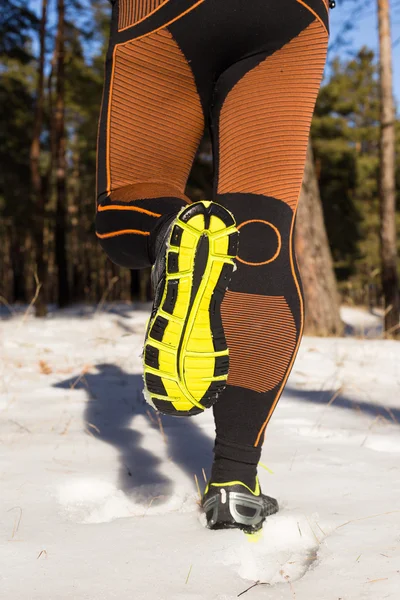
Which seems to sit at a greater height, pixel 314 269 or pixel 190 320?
pixel 190 320

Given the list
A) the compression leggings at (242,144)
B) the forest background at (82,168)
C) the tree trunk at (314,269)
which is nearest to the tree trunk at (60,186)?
the forest background at (82,168)

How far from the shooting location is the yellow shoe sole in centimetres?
93

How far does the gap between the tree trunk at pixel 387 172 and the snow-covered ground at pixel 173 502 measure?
6.36m

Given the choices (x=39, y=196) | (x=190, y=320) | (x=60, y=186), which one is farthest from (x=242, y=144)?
(x=60, y=186)

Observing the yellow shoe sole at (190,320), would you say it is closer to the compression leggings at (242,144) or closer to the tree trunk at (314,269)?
the compression leggings at (242,144)

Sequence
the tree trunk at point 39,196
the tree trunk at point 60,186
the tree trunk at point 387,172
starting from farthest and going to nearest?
1. the tree trunk at point 60,186
2. the tree trunk at point 39,196
3. the tree trunk at point 387,172

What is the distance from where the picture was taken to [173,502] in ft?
4.55

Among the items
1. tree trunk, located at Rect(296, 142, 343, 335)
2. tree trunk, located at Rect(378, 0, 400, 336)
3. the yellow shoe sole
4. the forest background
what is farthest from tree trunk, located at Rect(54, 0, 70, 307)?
the yellow shoe sole

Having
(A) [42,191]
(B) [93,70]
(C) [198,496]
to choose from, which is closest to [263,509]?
(C) [198,496]

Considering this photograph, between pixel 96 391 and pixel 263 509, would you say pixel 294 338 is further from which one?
pixel 96 391

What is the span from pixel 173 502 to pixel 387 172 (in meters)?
8.24

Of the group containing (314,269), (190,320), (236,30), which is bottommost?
(314,269)

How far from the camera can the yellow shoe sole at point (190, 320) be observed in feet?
3.05

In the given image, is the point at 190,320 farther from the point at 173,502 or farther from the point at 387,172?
the point at 387,172
